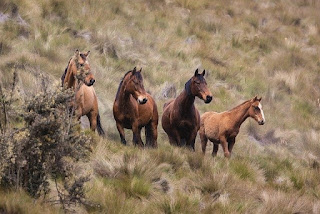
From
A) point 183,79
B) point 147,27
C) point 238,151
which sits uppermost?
point 147,27

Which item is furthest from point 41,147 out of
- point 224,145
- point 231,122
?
point 231,122

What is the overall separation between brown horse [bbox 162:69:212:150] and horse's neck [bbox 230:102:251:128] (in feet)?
3.25

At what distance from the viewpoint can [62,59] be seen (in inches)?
566

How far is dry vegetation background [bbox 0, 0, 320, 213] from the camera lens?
720cm

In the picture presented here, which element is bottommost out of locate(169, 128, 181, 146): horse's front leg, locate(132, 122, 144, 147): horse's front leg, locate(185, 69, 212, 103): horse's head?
locate(169, 128, 181, 146): horse's front leg

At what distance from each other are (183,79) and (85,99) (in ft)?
23.1

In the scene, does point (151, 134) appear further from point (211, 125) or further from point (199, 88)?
point (199, 88)

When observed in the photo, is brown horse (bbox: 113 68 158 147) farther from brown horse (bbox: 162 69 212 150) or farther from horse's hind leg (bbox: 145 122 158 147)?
brown horse (bbox: 162 69 212 150)

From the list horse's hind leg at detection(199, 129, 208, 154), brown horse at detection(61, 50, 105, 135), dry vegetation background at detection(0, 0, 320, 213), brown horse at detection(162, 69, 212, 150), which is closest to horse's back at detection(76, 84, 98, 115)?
brown horse at detection(61, 50, 105, 135)

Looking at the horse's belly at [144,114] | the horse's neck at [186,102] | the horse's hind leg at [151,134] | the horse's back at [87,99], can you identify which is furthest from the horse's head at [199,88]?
the horse's back at [87,99]

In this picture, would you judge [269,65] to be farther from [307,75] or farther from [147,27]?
[147,27]

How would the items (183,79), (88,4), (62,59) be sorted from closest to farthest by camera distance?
(62,59) < (183,79) < (88,4)

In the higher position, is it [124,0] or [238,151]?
[124,0]

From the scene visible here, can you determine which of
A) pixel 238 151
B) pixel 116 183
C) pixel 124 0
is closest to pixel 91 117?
pixel 116 183
